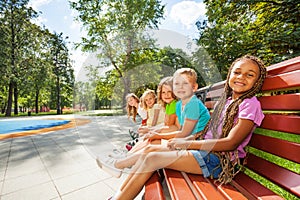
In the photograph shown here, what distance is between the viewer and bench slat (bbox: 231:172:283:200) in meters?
0.86

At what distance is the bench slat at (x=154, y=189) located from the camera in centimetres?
92

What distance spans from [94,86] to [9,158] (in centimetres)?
259

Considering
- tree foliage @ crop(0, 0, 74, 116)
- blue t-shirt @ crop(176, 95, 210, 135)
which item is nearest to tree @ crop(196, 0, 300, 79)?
blue t-shirt @ crop(176, 95, 210, 135)

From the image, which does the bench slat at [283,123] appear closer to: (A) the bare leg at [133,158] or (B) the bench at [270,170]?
(B) the bench at [270,170]

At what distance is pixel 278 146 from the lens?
98 centimetres

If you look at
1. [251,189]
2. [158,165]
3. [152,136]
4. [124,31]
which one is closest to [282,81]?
[251,189]

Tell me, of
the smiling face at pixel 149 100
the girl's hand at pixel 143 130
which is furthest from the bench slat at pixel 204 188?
the smiling face at pixel 149 100

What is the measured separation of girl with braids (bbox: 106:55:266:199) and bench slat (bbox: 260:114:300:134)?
101mm

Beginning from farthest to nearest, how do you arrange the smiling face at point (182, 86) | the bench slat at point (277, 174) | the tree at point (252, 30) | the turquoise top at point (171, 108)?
the tree at point (252, 30) < the turquoise top at point (171, 108) < the smiling face at point (182, 86) < the bench slat at point (277, 174)

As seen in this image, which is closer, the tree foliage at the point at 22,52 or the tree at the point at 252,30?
the tree at the point at 252,30

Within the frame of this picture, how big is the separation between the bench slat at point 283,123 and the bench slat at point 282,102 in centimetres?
5

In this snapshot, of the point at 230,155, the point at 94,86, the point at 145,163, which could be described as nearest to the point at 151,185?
the point at 145,163

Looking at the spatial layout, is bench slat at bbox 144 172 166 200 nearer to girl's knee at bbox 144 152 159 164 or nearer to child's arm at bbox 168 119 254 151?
girl's knee at bbox 144 152 159 164

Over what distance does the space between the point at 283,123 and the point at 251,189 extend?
1.21ft
